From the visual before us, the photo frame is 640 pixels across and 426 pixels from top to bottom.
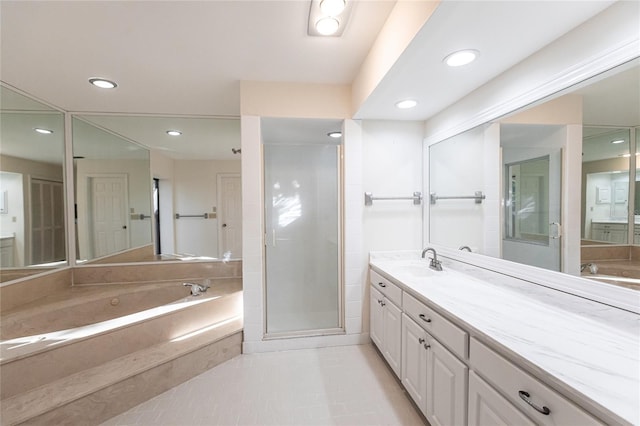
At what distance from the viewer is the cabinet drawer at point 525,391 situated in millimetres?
787

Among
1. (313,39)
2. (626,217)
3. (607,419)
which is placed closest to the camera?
(607,419)

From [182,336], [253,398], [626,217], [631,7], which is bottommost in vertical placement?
[253,398]

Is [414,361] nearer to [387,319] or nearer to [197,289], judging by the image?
[387,319]

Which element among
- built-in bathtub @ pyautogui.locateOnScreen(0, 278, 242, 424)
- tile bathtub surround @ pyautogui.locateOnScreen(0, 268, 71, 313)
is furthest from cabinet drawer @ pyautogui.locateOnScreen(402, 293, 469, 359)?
tile bathtub surround @ pyautogui.locateOnScreen(0, 268, 71, 313)

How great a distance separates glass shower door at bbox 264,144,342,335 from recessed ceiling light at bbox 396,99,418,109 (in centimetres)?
77

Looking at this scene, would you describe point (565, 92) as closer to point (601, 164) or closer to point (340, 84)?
point (601, 164)

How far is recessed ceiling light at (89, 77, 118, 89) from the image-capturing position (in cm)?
223

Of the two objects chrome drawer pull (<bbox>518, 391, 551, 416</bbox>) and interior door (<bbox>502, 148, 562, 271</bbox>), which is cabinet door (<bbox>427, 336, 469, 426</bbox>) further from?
interior door (<bbox>502, 148, 562, 271</bbox>)

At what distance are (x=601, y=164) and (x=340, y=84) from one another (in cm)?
190

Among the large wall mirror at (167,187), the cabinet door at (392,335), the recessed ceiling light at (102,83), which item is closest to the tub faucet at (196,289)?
the large wall mirror at (167,187)

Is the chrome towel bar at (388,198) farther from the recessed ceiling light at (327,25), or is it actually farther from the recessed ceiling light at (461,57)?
the recessed ceiling light at (327,25)

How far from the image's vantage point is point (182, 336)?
7.77ft

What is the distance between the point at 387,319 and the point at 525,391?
1.23 metres

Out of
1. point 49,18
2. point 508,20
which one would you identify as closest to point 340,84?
point 508,20
